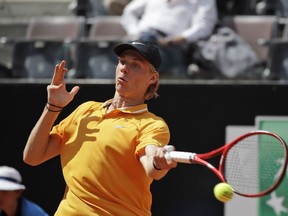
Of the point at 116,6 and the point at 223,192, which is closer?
the point at 223,192

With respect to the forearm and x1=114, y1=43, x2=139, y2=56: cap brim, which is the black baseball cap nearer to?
x1=114, y1=43, x2=139, y2=56: cap brim

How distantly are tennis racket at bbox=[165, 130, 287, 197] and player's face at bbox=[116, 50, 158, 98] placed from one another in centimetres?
41

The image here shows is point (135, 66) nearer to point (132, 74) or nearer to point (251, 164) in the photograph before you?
point (132, 74)

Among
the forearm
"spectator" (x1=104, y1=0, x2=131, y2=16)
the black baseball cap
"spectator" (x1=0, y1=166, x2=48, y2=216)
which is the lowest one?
"spectator" (x1=0, y1=166, x2=48, y2=216)

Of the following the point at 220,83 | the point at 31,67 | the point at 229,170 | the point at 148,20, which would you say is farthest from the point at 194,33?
the point at 229,170

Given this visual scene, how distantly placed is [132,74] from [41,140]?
48 cm

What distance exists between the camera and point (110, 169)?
3.34 meters

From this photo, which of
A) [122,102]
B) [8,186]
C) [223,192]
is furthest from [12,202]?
[223,192]

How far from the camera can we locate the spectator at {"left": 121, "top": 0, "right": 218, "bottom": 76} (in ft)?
21.5

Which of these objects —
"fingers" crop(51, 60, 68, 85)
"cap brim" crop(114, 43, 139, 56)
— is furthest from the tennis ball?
"fingers" crop(51, 60, 68, 85)

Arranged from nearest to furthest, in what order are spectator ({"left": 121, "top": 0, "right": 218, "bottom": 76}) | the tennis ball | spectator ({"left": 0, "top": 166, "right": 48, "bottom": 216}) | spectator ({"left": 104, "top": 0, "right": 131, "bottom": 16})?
1. the tennis ball
2. spectator ({"left": 0, "top": 166, "right": 48, "bottom": 216})
3. spectator ({"left": 121, "top": 0, "right": 218, "bottom": 76})
4. spectator ({"left": 104, "top": 0, "right": 131, "bottom": 16})

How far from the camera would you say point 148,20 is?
691 cm

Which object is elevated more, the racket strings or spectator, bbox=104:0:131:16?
spectator, bbox=104:0:131:16

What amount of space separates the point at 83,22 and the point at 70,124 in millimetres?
4095
